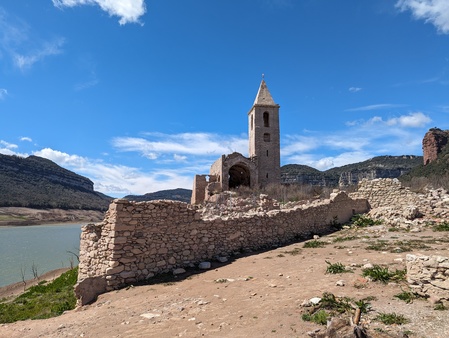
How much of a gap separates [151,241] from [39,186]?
110201 millimetres

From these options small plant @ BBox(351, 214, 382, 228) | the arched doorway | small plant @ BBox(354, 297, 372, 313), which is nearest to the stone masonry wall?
small plant @ BBox(351, 214, 382, 228)

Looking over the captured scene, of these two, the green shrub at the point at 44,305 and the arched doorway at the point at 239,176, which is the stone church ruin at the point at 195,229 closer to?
the green shrub at the point at 44,305

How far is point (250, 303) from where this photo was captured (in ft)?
20.0

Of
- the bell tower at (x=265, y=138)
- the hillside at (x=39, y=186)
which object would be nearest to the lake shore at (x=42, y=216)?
the hillside at (x=39, y=186)

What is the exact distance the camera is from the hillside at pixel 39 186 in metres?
87.3

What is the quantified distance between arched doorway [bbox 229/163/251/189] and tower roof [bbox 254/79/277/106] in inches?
340

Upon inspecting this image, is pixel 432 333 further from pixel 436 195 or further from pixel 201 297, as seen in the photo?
pixel 436 195

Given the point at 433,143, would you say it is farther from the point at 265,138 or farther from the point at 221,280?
the point at 221,280

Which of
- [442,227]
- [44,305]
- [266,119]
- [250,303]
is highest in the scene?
[266,119]

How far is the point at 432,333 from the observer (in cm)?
420

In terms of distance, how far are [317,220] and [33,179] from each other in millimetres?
113712

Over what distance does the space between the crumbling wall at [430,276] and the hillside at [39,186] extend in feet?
309

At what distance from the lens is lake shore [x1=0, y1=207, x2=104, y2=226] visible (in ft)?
241

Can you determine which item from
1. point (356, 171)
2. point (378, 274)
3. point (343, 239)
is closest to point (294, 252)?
point (343, 239)
